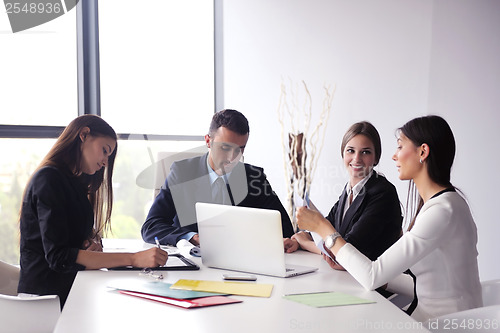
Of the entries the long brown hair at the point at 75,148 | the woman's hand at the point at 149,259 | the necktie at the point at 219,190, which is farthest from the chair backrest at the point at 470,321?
the long brown hair at the point at 75,148

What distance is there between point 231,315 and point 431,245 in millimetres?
708

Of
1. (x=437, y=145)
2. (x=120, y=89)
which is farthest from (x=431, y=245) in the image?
(x=120, y=89)

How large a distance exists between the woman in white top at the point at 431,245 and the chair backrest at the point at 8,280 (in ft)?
3.91

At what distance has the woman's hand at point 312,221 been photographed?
1.75 meters

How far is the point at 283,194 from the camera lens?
13.7 feet

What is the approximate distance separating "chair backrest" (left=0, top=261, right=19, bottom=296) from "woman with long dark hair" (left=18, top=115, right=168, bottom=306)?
215 millimetres

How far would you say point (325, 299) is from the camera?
146 cm

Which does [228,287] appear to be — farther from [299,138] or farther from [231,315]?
[299,138]

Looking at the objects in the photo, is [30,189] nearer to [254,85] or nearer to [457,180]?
[254,85]

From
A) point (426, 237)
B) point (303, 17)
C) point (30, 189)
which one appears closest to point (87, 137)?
point (30, 189)

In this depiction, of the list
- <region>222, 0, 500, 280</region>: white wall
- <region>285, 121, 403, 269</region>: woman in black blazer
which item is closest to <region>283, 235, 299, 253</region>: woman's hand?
<region>285, 121, 403, 269</region>: woman in black blazer

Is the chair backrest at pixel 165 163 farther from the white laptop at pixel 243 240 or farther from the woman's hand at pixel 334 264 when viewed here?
the woman's hand at pixel 334 264

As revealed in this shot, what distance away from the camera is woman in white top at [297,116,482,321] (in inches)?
62.9

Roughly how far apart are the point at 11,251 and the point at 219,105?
1988 mm
